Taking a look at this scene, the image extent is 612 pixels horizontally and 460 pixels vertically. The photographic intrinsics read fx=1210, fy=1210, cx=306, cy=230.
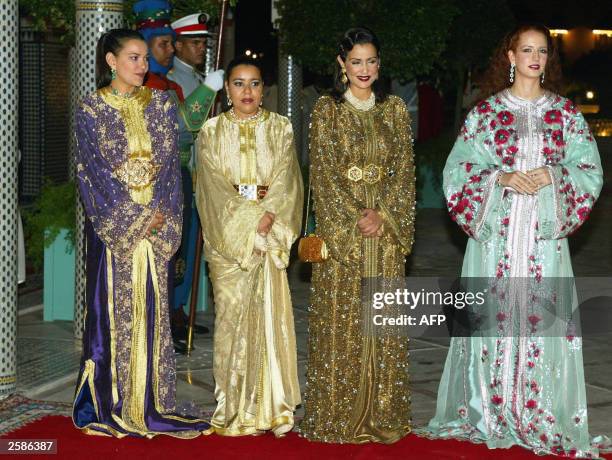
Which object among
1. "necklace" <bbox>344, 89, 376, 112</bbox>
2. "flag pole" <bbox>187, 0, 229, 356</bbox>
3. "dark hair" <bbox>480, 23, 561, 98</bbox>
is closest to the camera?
"dark hair" <bbox>480, 23, 561, 98</bbox>

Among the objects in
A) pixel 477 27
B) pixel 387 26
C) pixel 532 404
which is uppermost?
pixel 477 27

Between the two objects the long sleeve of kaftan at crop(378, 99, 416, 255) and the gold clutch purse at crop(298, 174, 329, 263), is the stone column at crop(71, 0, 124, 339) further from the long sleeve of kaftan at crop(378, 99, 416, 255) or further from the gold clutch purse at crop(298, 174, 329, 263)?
the long sleeve of kaftan at crop(378, 99, 416, 255)

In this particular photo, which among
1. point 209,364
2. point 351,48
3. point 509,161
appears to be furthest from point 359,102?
point 209,364

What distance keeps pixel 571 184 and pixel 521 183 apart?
27cm

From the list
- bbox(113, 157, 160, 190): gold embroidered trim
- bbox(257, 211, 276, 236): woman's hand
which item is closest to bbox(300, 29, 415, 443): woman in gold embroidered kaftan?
bbox(257, 211, 276, 236): woman's hand

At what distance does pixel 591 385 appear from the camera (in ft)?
23.4

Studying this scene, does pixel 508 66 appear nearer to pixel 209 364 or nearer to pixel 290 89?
pixel 209 364

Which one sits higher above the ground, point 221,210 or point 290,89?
point 290,89

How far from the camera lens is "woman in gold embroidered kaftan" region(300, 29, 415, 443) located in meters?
5.81

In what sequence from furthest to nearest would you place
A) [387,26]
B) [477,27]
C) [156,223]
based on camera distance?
[477,27]
[387,26]
[156,223]

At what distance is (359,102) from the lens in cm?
585

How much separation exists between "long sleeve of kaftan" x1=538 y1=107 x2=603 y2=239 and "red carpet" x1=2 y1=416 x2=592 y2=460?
3.60 feet

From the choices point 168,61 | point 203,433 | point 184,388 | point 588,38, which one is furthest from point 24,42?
point 588,38

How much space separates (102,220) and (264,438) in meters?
1.32
